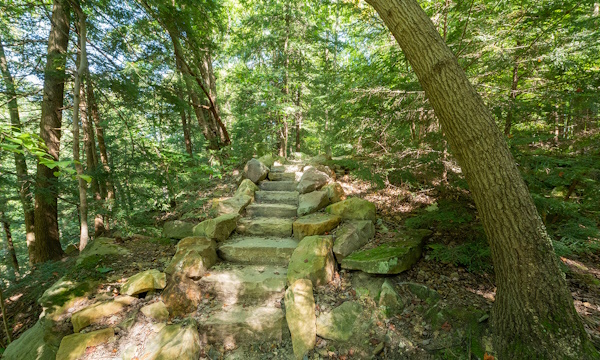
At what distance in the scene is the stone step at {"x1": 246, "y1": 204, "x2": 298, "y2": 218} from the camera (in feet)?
16.3

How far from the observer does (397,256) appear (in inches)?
119

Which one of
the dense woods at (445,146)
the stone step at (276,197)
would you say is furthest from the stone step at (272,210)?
the dense woods at (445,146)

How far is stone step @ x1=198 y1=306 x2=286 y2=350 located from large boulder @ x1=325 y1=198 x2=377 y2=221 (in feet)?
6.65

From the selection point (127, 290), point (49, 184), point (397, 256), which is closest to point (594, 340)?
point (397, 256)

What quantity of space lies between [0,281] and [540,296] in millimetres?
7354

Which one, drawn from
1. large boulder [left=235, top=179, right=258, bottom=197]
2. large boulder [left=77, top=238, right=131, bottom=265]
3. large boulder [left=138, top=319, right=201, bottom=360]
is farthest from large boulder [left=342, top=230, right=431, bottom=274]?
large boulder [left=77, top=238, right=131, bottom=265]

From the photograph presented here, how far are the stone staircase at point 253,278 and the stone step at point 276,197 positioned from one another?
0.03 metres

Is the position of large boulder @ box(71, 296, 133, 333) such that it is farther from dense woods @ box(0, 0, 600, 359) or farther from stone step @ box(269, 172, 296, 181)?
stone step @ box(269, 172, 296, 181)

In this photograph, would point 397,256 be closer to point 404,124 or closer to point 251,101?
point 404,124

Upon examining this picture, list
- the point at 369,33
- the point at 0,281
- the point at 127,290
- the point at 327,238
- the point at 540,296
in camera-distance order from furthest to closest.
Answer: the point at 369,33 < the point at 0,281 < the point at 327,238 < the point at 127,290 < the point at 540,296

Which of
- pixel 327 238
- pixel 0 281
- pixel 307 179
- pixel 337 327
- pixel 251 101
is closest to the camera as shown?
pixel 337 327

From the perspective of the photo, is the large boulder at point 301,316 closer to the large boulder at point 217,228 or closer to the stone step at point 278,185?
the large boulder at point 217,228

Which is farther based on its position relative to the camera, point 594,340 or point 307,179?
point 307,179

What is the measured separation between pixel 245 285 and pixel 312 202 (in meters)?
2.17
